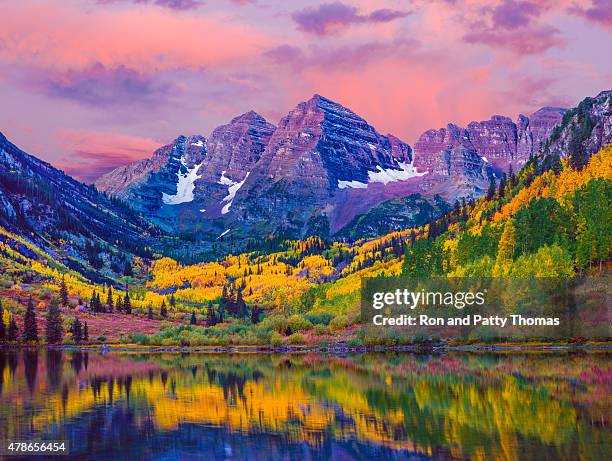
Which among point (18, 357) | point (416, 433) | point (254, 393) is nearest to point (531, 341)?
point (254, 393)

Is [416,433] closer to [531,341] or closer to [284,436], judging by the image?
[284,436]

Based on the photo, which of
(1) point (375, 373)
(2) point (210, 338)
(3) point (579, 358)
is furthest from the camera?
(2) point (210, 338)

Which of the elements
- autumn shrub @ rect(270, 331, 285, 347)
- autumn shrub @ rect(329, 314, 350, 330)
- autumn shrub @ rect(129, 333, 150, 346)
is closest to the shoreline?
autumn shrub @ rect(270, 331, 285, 347)

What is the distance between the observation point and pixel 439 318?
150000mm

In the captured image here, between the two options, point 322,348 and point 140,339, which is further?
point 140,339

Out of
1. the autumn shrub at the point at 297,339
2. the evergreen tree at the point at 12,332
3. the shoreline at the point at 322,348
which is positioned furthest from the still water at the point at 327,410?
the evergreen tree at the point at 12,332

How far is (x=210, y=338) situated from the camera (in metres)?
178

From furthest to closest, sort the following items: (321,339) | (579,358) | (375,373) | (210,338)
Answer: (210,338) < (321,339) < (579,358) < (375,373)

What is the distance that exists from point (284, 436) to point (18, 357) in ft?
345
